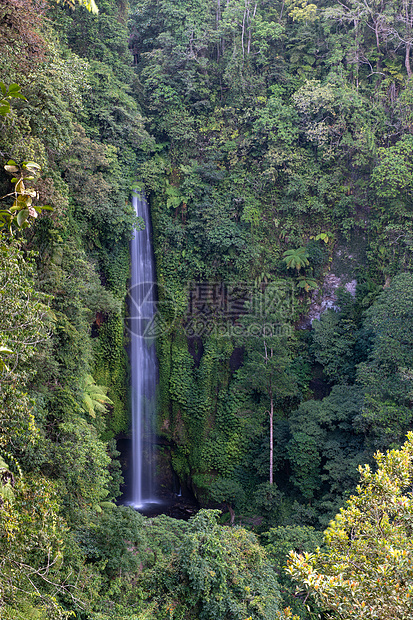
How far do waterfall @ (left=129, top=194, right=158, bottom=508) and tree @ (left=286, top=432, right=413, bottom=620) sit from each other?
10395 mm

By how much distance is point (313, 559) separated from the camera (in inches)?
143

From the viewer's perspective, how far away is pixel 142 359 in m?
14.0

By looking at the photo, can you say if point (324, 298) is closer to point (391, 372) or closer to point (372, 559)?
point (391, 372)

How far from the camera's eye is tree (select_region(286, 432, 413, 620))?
3143 millimetres

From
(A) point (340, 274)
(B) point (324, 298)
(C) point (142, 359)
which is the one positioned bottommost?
(C) point (142, 359)

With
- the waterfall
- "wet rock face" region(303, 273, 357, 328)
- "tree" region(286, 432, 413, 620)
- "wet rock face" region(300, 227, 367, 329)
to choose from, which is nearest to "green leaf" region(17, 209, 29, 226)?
"tree" region(286, 432, 413, 620)

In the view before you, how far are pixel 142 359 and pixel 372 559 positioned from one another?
11.0 metres

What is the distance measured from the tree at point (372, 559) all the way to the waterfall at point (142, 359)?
10395 mm

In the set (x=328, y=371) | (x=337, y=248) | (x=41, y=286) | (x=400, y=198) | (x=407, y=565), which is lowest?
(x=407, y=565)

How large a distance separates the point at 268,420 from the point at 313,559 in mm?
9650

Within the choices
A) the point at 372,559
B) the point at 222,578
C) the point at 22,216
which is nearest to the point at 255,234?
the point at 222,578

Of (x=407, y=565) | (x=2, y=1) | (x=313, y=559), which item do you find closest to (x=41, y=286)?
(x=2, y=1)

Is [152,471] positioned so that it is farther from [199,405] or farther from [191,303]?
[191,303]

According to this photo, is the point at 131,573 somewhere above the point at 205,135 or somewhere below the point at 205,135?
below
